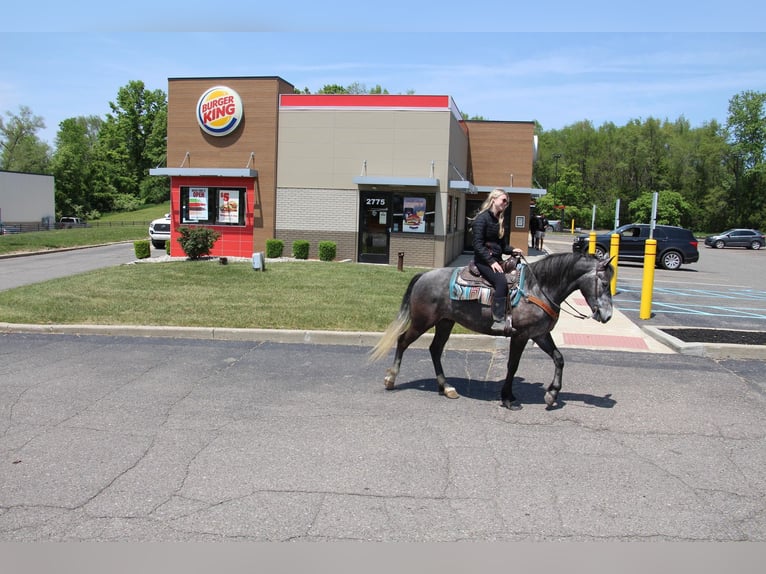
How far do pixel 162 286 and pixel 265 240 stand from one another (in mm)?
8554

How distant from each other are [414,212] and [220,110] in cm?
778

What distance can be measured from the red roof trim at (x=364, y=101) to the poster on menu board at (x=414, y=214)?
3.16 metres

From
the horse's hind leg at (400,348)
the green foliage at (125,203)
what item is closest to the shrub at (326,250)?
the horse's hind leg at (400,348)

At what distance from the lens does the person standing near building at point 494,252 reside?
22.0 feet

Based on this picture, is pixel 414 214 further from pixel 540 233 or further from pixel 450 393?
pixel 540 233

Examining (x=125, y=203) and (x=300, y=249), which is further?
(x=125, y=203)

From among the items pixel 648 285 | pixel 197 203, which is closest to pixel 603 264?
pixel 648 285

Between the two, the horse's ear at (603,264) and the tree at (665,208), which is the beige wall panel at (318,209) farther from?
the tree at (665,208)

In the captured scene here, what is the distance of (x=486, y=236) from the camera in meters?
6.75

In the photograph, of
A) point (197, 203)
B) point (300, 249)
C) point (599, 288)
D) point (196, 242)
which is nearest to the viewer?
point (599, 288)

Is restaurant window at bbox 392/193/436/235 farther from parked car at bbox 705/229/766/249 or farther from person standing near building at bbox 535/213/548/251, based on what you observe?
parked car at bbox 705/229/766/249

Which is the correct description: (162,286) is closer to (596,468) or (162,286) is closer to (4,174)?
(596,468)

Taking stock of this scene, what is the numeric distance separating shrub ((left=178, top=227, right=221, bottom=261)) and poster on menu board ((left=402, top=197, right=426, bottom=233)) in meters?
6.62

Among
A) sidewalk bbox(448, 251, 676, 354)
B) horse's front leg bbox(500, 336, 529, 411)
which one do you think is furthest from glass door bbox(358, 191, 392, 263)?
horse's front leg bbox(500, 336, 529, 411)
